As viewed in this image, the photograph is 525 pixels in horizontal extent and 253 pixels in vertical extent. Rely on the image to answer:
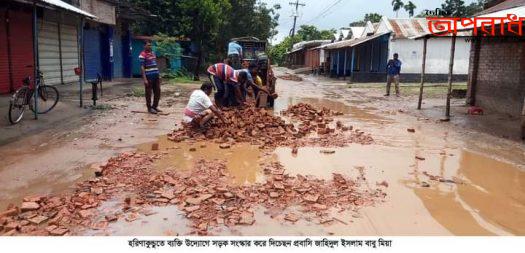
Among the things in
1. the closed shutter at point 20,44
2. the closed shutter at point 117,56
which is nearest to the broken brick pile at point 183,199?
the closed shutter at point 20,44

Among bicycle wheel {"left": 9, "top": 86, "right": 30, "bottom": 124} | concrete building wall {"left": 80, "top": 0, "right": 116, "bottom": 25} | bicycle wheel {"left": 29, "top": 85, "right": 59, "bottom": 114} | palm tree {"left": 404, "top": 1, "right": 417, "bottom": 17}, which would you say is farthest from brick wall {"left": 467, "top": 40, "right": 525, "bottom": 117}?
palm tree {"left": 404, "top": 1, "right": 417, "bottom": 17}

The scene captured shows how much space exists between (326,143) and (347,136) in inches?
37.7

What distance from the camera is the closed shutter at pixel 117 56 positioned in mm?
22719

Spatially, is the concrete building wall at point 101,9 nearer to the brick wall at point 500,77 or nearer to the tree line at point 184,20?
the tree line at point 184,20

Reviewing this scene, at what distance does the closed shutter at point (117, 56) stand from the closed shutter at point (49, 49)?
20.6 ft

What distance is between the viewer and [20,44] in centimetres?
1336

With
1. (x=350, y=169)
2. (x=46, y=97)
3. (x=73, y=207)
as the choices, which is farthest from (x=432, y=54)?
(x=73, y=207)

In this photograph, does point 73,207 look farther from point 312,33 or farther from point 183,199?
point 312,33

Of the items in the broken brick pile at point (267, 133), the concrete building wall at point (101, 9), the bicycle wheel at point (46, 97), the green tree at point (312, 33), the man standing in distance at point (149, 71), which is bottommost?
the broken brick pile at point (267, 133)

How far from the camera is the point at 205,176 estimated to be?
19.2 feet

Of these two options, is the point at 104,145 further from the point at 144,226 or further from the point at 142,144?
the point at 144,226

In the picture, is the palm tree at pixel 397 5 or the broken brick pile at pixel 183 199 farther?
the palm tree at pixel 397 5

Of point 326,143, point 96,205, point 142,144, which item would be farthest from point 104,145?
point 326,143

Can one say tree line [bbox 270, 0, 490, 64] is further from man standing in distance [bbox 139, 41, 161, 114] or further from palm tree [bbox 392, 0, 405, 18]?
man standing in distance [bbox 139, 41, 161, 114]
